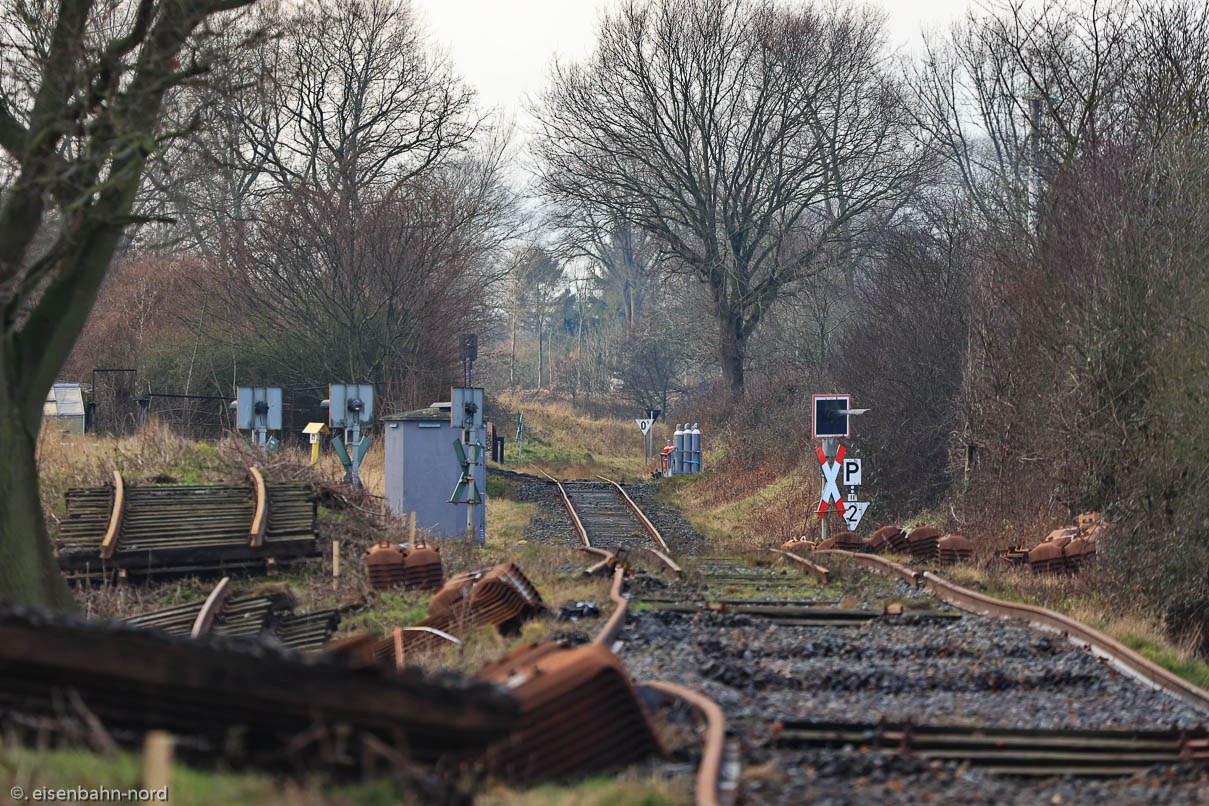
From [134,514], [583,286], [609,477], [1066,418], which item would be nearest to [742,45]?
[609,477]

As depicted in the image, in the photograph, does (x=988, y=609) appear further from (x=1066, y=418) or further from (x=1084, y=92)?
(x=1084, y=92)

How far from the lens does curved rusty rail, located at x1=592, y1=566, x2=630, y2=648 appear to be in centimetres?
872

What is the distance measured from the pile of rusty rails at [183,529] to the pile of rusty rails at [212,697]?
911 cm

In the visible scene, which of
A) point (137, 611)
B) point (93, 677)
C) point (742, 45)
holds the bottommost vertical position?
point (137, 611)

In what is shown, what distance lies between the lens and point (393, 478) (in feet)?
67.5

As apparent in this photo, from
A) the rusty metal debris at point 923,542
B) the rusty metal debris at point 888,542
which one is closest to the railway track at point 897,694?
the rusty metal debris at point 923,542

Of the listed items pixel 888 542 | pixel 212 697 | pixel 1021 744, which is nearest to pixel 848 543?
pixel 888 542

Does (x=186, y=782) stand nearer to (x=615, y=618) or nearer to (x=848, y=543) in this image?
(x=615, y=618)

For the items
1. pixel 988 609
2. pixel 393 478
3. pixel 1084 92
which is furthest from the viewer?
pixel 1084 92

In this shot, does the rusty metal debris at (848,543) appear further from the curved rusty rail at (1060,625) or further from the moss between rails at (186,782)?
the moss between rails at (186,782)

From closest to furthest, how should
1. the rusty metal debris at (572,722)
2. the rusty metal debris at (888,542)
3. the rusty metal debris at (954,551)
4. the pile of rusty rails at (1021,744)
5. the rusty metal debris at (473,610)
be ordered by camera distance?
1. the rusty metal debris at (572,722)
2. the pile of rusty rails at (1021,744)
3. the rusty metal debris at (473,610)
4. the rusty metal debris at (954,551)
5. the rusty metal debris at (888,542)

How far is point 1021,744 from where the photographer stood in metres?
6.46

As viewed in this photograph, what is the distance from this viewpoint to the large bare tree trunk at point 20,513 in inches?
331

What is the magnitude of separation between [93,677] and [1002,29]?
23.0 metres
